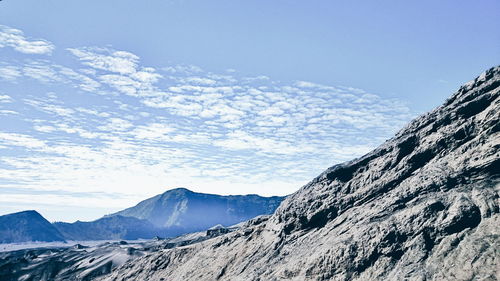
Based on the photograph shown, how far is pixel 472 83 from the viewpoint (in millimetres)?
38875

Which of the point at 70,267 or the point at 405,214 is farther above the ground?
the point at 405,214

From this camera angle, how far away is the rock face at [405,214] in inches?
955

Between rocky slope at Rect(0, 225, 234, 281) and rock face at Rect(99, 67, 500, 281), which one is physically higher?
rock face at Rect(99, 67, 500, 281)

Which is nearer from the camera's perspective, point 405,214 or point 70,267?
point 405,214

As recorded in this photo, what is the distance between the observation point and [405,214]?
29016mm

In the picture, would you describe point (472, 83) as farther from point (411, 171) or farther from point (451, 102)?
point (411, 171)

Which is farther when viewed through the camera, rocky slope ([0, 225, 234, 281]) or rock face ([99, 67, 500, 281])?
rocky slope ([0, 225, 234, 281])

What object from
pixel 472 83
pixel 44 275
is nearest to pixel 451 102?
pixel 472 83

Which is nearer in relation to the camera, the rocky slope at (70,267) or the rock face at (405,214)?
the rock face at (405,214)

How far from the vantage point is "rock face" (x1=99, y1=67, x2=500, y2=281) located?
24250 mm

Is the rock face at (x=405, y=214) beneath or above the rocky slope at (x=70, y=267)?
above

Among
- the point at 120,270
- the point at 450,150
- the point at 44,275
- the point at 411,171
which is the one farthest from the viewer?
the point at 44,275

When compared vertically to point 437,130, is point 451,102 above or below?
above

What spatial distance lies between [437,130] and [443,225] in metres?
13.7
